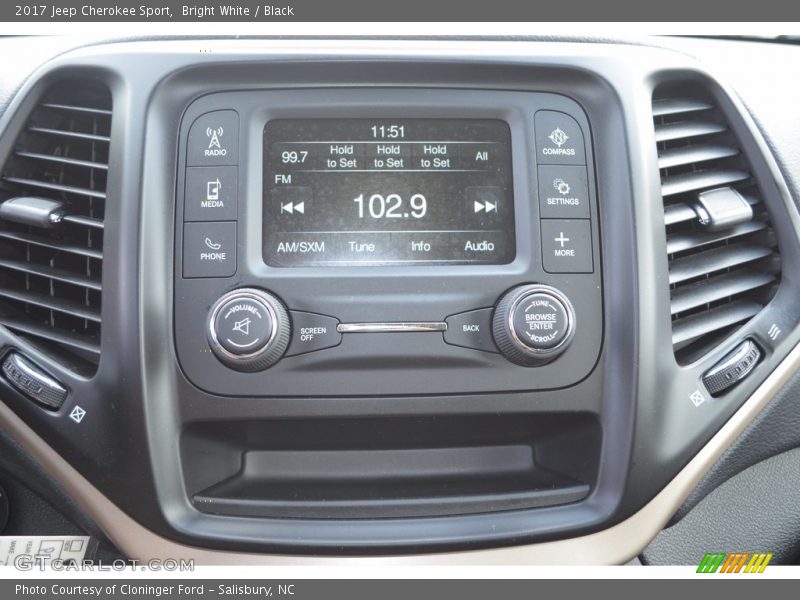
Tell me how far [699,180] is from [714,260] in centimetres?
14

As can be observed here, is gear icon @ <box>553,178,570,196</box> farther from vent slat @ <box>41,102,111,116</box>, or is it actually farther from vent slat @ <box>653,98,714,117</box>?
vent slat @ <box>41,102,111,116</box>

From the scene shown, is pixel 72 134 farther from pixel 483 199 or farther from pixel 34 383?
pixel 483 199

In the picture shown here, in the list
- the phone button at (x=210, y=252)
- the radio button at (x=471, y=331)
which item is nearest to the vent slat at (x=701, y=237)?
the radio button at (x=471, y=331)

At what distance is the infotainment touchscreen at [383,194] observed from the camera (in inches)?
42.2

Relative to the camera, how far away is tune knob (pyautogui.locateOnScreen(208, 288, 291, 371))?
101cm

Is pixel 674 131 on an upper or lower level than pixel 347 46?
lower

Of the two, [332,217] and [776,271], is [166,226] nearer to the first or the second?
[332,217]

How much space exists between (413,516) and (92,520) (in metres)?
0.52

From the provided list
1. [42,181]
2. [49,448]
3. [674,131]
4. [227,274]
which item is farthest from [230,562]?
[674,131]

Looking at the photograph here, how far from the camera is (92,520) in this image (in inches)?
42.7

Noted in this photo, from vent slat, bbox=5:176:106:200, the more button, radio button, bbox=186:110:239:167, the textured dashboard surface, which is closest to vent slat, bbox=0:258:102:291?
vent slat, bbox=5:176:106:200

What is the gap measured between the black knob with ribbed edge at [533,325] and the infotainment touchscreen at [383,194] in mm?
85

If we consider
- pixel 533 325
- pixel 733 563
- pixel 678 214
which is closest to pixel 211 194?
pixel 533 325

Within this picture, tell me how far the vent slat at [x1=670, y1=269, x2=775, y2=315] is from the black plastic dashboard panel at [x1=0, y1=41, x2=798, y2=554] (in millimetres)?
65
